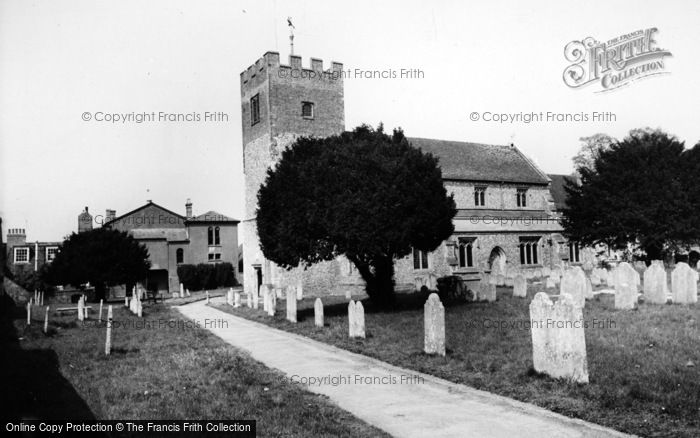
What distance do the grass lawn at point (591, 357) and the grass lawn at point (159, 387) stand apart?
8.61 feet

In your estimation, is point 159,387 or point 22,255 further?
point 22,255

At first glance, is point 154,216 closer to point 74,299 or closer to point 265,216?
point 74,299

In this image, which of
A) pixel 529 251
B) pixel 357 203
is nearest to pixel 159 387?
pixel 357 203

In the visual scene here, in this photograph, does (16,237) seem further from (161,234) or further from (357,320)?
(357,320)

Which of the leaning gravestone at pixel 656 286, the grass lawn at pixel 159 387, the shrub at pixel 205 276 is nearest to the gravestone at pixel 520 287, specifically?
the leaning gravestone at pixel 656 286

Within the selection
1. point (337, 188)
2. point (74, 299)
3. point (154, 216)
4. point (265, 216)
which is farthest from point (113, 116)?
point (154, 216)

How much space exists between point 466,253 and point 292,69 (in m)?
16.2

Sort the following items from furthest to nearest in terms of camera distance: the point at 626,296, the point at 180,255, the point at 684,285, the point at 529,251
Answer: the point at 180,255 < the point at 529,251 < the point at 684,285 < the point at 626,296

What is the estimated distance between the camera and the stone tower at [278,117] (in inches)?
1177

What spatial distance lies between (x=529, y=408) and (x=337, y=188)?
10.8 metres

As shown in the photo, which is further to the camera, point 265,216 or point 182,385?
point 265,216

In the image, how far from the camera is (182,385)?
859 centimetres

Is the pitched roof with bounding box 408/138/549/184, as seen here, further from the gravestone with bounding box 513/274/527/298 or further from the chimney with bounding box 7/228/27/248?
the chimney with bounding box 7/228/27/248

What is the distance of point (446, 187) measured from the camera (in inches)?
1395
